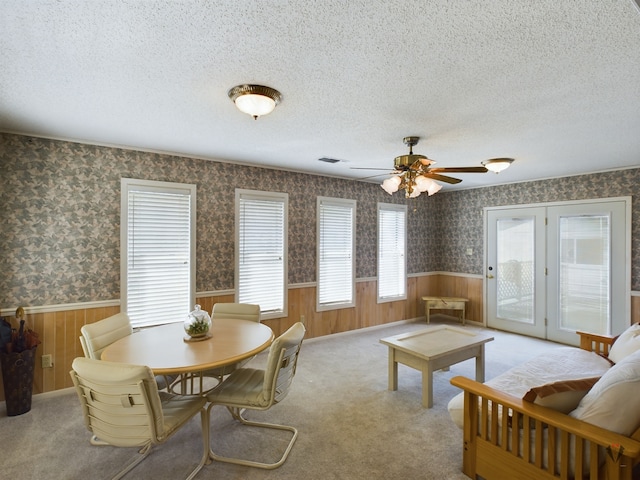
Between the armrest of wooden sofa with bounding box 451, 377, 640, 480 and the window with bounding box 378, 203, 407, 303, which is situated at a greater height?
the window with bounding box 378, 203, 407, 303

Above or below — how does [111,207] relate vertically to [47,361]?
above

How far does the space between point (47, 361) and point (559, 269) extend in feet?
21.2

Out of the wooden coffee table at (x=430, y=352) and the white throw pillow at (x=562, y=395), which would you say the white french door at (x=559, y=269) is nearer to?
the wooden coffee table at (x=430, y=352)

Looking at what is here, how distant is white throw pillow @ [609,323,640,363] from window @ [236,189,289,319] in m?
3.46

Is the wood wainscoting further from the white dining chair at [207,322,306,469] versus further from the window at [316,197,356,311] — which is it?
the white dining chair at [207,322,306,469]

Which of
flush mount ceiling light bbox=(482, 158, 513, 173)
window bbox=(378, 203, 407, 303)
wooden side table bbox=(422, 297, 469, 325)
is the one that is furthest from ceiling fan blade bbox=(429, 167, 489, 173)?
wooden side table bbox=(422, 297, 469, 325)

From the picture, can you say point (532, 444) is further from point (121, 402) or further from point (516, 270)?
point (516, 270)

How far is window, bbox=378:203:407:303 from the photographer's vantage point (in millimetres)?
5594

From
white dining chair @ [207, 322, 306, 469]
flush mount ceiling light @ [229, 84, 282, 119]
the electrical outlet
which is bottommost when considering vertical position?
the electrical outlet

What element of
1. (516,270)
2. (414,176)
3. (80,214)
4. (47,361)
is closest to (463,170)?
(414,176)

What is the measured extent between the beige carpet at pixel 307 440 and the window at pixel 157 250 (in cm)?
106

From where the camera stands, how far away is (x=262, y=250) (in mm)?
4367

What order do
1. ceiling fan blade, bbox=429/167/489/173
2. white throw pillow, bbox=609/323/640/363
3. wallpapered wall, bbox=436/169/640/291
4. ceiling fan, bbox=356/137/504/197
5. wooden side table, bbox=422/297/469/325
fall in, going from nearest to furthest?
white throw pillow, bbox=609/323/640/363
ceiling fan blade, bbox=429/167/489/173
ceiling fan, bbox=356/137/504/197
wallpapered wall, bbox=436/169/640/291
wooden side table, bbox=422/297/469/325

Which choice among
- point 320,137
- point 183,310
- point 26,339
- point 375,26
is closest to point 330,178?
point 320,137
